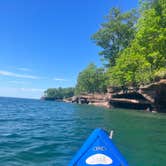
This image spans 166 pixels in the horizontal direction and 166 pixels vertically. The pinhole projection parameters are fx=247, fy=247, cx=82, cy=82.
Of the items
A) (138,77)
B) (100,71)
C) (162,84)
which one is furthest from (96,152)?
(100,71)

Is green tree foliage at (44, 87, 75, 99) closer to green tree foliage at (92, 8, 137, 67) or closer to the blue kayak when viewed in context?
green tree foliage at (92, 8, 137, 67)

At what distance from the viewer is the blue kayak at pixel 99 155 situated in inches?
234

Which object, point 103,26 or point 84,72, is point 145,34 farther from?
point 84,72

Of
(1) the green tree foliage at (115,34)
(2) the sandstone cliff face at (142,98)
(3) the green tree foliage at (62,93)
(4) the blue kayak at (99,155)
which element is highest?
(1) the green tree foliage at (115,34)

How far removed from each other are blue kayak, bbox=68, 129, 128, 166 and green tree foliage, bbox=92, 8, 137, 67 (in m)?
57.5

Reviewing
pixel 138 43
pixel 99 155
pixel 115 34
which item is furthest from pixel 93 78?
pixel 99 155

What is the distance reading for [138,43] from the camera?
129 ft

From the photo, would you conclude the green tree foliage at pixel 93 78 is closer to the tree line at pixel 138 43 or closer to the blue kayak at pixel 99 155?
the tree line at pixel 138 43

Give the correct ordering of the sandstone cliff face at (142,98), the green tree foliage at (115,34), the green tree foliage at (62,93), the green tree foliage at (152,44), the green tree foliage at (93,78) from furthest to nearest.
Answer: the green tree foliage at (62,93) → the green tree foliage at (93,78) → the green tree foliage at (115,34) → the sandstone cliff face at (142,98) → the green tree foliage at (152,44)

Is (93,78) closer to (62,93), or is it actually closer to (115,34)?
(115,34)

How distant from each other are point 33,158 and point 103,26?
58.7m

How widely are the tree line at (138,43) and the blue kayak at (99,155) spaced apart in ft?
99.3

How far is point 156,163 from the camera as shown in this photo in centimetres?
945

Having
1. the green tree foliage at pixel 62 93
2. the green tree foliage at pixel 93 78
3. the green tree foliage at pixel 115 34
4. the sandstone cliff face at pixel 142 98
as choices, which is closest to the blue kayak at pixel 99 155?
the sandstone cliff face at pixel 142 98
